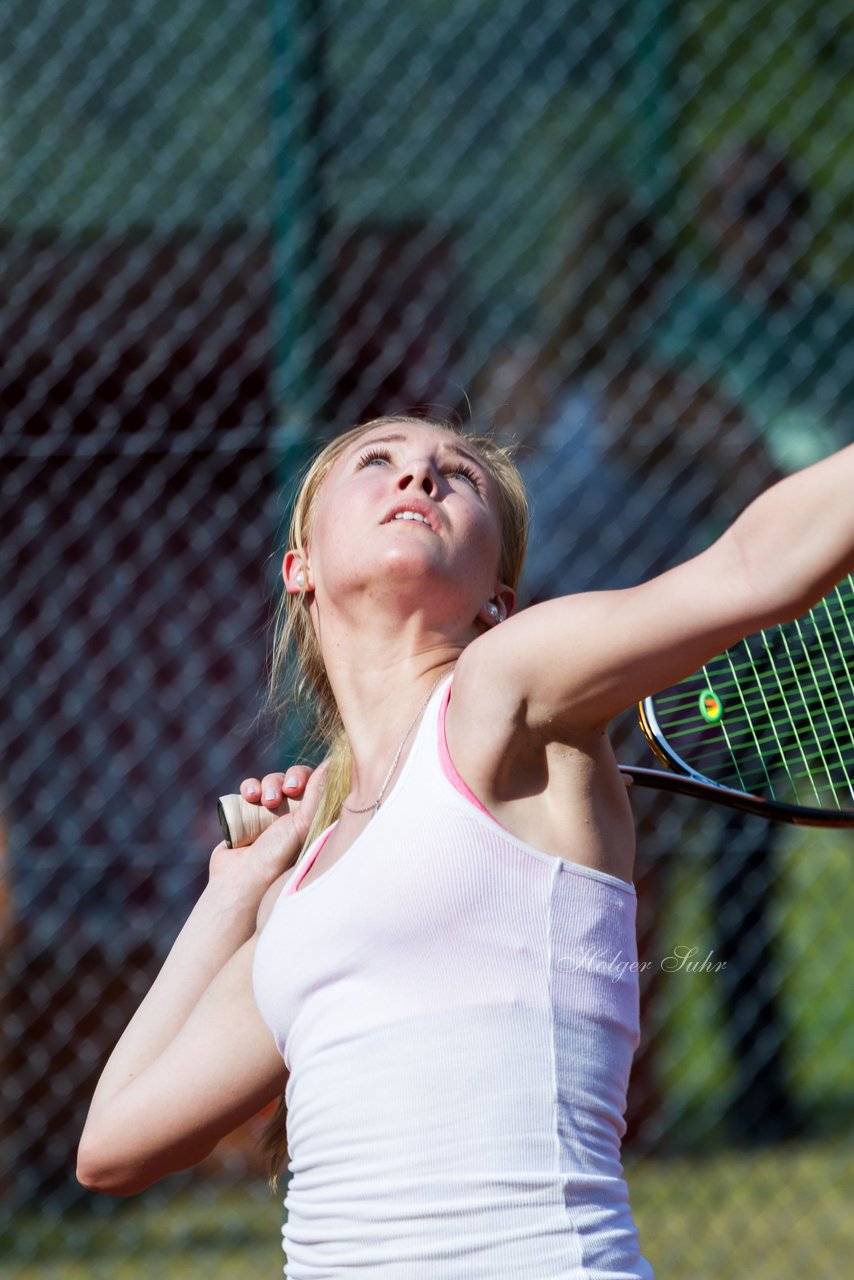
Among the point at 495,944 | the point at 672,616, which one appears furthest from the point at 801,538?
the point at 495,944

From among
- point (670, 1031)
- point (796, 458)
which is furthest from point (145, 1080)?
point (796, 458)

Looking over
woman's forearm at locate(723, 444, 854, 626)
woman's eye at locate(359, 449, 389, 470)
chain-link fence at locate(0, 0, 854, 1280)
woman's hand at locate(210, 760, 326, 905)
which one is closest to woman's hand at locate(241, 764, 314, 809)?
woman's hand at locate(210, 760, 326, 905)

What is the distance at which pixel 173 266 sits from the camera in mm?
3848

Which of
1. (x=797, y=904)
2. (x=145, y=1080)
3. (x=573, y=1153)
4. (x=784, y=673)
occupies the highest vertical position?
(x=784, y=673)

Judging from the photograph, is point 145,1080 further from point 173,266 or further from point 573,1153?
point 173,266

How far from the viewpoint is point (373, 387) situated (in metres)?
3.64

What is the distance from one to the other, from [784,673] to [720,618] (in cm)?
83

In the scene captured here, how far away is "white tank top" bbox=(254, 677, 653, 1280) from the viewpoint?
3.93 ft

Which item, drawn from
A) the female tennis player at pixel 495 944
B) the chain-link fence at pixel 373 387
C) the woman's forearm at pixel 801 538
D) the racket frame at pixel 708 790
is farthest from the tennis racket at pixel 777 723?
the chain-link fence at pixel 373 387

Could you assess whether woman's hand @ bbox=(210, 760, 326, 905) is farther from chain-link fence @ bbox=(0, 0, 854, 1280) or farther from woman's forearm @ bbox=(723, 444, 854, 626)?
chain-link fence @ bbox=(0, 0, 854, 1280)

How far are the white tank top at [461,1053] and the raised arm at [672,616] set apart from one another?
4.0 inches

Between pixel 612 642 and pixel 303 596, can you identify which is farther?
pixel 303 596

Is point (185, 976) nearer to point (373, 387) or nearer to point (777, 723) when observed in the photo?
point (777, 723)

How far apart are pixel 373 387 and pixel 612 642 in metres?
2.55
